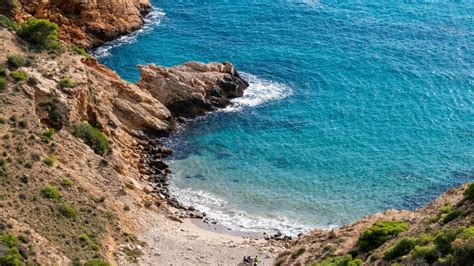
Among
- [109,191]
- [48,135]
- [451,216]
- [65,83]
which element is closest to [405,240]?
[451,216]

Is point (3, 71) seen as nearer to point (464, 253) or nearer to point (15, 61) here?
point (15, 61)

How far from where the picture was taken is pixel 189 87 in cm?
9400

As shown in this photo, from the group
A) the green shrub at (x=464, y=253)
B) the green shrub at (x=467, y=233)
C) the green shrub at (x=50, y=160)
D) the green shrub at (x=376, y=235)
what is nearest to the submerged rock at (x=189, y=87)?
the green shrub at (x=50, y=160)

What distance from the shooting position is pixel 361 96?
9838 centimetres

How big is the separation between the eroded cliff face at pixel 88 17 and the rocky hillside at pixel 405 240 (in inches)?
2405

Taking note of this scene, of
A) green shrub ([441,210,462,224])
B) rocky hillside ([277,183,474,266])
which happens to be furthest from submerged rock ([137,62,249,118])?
green shrub ([441,210,462,224])

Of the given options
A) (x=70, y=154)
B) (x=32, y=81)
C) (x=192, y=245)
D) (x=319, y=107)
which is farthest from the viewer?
(x=319, y=107)

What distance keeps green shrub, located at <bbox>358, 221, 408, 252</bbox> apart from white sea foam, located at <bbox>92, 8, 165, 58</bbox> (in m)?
69.1

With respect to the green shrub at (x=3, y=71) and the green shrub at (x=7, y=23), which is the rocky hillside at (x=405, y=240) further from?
the green shrub at (x=7, y=23)

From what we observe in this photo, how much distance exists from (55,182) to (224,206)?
23.4 m

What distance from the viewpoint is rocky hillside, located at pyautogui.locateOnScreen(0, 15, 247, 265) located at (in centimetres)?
5266

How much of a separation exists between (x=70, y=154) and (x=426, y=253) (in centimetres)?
3912

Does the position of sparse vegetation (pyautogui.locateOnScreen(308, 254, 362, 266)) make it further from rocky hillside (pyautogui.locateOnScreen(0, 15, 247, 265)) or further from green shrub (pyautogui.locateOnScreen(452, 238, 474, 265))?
rocky hillside (pyautogui.locateOnScreen(0, 15, 247, 265))

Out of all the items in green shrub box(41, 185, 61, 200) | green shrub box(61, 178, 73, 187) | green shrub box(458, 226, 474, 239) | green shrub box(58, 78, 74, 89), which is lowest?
green shrub box(61, 178, 73, 187)
